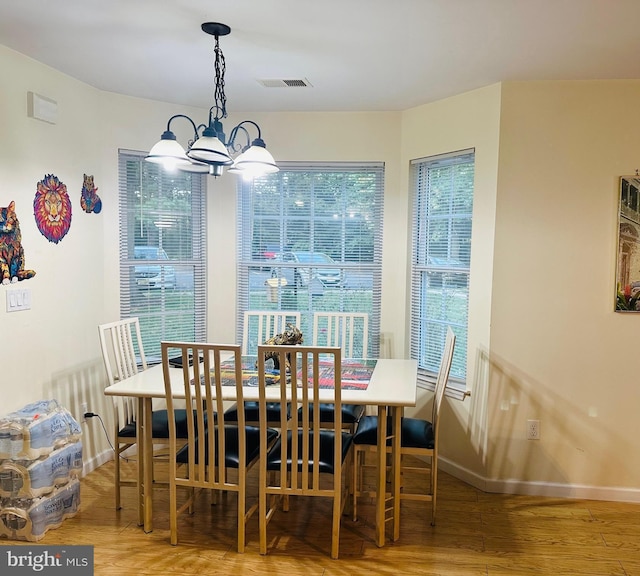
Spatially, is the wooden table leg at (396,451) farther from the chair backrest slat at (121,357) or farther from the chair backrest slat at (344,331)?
the chair backrest slat at (121,357)

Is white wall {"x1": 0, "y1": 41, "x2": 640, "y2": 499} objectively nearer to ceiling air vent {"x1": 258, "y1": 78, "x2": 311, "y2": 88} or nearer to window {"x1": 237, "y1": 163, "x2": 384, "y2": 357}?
window {"x1": 237, "y1": 163, "x2": 384, "y2": 357}

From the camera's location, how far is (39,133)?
3082 millimetres

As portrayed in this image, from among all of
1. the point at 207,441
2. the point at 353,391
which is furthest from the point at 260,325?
the point at 353,391

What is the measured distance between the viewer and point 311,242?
418 centimetres

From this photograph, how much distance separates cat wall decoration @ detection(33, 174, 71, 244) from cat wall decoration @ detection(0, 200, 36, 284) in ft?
0.55

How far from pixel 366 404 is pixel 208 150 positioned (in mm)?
1353

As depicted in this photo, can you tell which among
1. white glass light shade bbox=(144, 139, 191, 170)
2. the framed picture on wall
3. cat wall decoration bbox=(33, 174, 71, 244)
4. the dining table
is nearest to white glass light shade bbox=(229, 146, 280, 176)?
white glass light shade bbox=(144, 139, 191, 170)

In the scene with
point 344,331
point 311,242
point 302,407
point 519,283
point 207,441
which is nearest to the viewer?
point 302,407

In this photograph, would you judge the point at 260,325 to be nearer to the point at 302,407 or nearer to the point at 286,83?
the point at 302,407

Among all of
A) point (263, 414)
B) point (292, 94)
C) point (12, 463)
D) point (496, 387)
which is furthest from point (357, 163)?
point (12, 463)

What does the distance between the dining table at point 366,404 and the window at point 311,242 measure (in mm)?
1284

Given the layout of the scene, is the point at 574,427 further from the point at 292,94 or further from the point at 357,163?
the point at 292,94

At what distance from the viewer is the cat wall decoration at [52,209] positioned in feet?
10.1

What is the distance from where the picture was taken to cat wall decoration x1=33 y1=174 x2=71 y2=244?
3.09m
